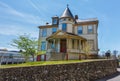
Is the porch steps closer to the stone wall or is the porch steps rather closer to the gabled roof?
the stone wall

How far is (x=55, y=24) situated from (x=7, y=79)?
24.0 meters

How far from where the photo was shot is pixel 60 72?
9.29 meters

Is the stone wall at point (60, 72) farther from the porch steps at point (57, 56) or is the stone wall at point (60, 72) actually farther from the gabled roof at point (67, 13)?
the gabled roof at point (67, 13)

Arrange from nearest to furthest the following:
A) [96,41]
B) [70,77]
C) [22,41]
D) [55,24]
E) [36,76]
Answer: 1. [36,76]
2. [70,77]
3. [22,41]
4. [96,41]
5. [55,24]

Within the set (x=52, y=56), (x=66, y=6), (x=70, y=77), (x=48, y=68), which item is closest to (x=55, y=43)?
(x=52, y=56)

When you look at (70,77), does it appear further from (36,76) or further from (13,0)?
(13,0)

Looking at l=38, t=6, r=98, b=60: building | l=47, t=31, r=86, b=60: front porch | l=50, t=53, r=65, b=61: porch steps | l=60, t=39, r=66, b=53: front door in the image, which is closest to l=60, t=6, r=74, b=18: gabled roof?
l=38, t=6, r=98, b=60: building

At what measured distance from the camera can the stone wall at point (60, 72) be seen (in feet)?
21.6

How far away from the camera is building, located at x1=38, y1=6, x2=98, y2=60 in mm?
21609

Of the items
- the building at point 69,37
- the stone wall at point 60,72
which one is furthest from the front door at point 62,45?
the stone wall at point 60,72

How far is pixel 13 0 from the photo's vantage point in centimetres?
1327

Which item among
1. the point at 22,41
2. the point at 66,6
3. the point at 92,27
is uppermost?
the point at 66,6

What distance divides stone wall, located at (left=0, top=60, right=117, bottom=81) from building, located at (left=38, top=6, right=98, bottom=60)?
7.16 meters

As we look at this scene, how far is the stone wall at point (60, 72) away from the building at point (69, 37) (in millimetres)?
7158
